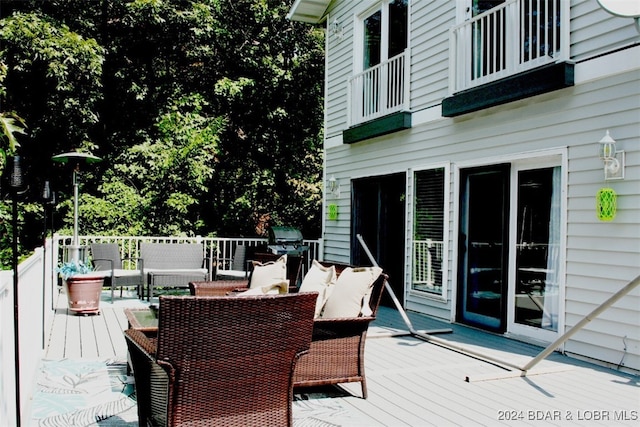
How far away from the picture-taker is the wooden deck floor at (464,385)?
328 centimetres

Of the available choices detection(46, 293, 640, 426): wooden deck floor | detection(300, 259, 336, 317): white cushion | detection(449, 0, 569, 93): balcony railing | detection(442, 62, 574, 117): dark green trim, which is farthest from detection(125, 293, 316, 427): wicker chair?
detection(449, 0, 569, 93): balcony railing

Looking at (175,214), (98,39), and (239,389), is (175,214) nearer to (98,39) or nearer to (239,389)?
(98,39)

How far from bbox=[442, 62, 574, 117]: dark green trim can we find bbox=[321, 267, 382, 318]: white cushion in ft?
8.51

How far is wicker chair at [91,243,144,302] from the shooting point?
7.56 m

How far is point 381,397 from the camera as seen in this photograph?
→ 3.65 meters

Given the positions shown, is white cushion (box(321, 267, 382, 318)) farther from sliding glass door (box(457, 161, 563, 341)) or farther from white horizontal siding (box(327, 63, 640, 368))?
sliding glass door (box(457, 161, 563, 341))

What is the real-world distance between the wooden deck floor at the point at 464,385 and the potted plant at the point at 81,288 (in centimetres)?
64

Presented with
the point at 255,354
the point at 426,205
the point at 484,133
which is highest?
the point at 484,133

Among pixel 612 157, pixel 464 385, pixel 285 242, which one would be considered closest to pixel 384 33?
pixel 285 242

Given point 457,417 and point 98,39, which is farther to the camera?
point 98,39

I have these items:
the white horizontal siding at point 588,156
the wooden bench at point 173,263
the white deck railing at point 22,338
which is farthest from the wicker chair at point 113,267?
the white horizontal siding at point 588,156

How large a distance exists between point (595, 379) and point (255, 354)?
290 cm

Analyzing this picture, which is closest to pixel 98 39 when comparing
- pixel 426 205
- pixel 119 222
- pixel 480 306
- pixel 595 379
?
pixel 119 222

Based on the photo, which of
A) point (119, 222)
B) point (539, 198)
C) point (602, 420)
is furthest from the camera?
point (119, 222)
